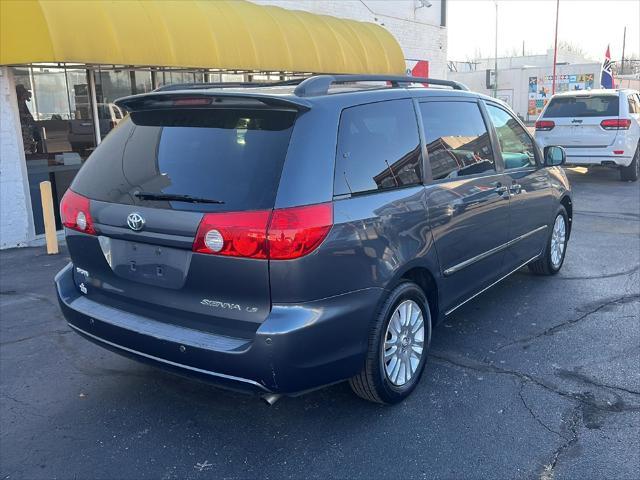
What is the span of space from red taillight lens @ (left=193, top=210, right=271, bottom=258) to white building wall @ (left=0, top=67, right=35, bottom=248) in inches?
248

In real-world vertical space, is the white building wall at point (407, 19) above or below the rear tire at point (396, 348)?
above

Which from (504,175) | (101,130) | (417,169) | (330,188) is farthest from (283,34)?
(330,188)

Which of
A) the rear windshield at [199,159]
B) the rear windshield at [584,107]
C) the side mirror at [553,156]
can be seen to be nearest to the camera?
the rear windshield at [199,159]

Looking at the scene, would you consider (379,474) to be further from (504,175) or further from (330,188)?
(504,175)

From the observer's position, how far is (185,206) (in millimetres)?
3021

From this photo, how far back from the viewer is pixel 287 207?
2.88m

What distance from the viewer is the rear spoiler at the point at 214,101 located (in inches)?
121

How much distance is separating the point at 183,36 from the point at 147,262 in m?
6.72

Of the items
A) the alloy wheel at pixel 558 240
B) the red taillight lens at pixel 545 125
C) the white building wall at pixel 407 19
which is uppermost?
the white building wall at pixel 407 19

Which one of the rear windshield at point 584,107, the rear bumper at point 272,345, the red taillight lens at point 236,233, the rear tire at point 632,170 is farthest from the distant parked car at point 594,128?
the red taillight lens at point 236,233

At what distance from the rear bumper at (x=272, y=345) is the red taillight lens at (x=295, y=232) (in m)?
0.27

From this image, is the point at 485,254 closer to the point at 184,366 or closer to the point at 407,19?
the point at 184,366

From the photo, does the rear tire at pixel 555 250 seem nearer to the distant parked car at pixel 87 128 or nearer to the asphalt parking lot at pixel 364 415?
the asphalt parking lot at pixel 364 415

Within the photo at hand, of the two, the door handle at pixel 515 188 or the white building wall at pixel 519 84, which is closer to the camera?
the door handle at pixel 515 188
